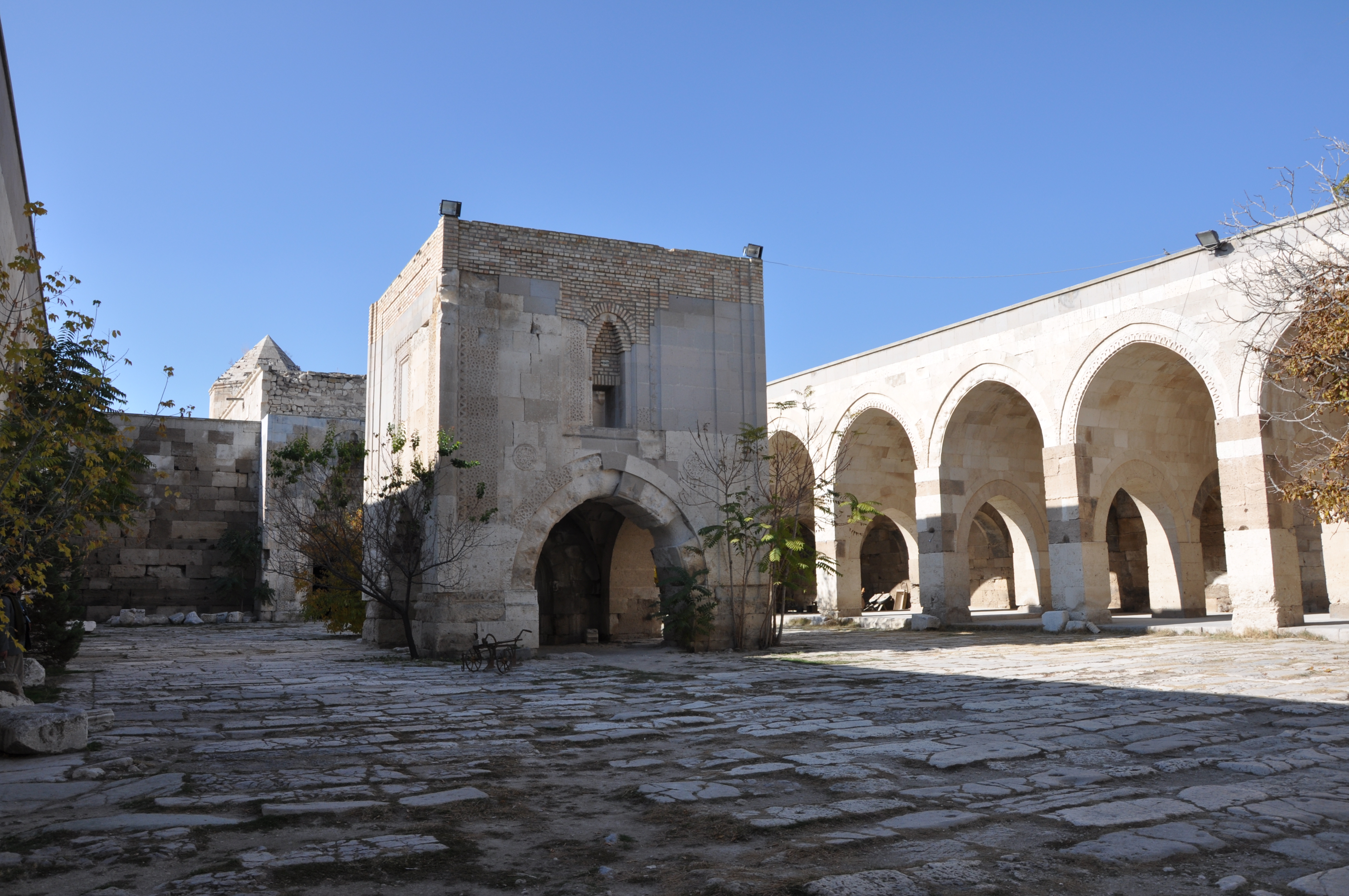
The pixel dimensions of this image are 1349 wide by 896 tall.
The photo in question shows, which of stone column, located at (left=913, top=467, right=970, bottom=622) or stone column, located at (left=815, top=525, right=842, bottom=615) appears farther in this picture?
stone column, located at (left=815, top=525, right=842, bottom=615)

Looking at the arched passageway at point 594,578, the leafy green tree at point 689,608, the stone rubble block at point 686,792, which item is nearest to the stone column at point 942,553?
the arched passageway at point 594,578

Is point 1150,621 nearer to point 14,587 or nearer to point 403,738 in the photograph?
point 403,738

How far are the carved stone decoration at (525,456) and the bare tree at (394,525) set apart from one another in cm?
54

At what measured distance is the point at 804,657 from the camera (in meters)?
12.4

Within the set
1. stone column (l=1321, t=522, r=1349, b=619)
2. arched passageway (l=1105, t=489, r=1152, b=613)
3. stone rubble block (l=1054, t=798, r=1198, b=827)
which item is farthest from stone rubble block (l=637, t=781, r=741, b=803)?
arched passageway (l=1105, t=489, r=1152, b=613)

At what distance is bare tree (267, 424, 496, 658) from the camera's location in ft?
41.2

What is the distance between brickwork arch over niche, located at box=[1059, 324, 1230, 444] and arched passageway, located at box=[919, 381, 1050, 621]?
1287mm

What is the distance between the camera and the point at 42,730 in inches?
223

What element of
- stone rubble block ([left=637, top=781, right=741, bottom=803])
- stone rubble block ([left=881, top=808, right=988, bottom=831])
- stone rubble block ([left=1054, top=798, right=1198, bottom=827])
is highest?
stone rubble block ([left=1054, top=798, right=1198, bottom=827])

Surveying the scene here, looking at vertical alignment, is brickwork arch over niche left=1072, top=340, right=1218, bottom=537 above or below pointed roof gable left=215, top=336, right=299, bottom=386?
below

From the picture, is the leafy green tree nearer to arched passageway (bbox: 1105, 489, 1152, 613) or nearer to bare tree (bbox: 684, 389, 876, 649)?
bare tree (bbox: 684, 389, 876, 649)

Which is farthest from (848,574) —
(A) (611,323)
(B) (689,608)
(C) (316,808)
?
(C) (316,808)

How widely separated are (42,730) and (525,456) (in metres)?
7.70

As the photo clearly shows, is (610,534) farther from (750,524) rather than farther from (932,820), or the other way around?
(932,820)
